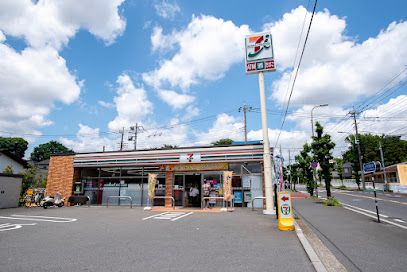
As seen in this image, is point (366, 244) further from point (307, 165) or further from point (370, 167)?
point (307, 165)

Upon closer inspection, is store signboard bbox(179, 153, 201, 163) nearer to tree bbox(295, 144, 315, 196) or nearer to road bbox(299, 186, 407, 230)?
road bbox(299, 186, 407, 230)

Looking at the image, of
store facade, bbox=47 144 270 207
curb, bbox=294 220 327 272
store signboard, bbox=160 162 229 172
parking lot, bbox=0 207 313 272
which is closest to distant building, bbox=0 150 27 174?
store facade, bbox=47 144 270 207

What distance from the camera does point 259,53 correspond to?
1412 cm

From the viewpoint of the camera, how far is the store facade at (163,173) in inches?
598

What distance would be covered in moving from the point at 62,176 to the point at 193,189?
35.0 ft

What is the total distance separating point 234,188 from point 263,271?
1120 centimetres

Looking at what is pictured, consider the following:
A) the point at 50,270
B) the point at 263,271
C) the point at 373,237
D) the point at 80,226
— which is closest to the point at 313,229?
the point at 373,237

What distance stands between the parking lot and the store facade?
707 centimetres

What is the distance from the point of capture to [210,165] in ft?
52.3

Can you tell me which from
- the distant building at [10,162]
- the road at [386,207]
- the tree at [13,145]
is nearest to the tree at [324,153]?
the road at [386,207]

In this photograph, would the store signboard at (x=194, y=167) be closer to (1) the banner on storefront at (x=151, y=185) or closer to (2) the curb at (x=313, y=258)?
(1) the banner on storefront at (x=151, y=185)

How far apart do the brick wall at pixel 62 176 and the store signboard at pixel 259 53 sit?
15032 millimetres

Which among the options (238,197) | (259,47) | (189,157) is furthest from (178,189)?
(259,47)

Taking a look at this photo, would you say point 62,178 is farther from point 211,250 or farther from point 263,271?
point 263,271
